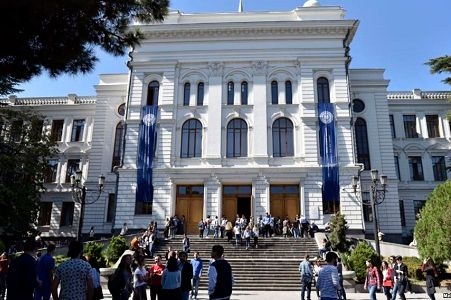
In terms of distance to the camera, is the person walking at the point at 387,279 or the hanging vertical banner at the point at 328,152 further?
the hanging vertical banner at the point at 328,152

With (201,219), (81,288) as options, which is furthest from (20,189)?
(81,288)

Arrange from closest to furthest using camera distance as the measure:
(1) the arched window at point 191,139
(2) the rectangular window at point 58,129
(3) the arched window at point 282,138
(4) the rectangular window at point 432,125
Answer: (3) the arched window at point 282,138 < (1) the arched window at point 191,139 < (4) the rectangular window at point 432,125 < (2) the rectangular window at point 58,129

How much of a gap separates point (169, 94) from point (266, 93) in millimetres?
7734

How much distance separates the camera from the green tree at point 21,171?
87.7 ft

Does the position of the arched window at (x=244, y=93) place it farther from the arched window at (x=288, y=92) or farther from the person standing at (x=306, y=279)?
the person standing at (x=306, y=279)

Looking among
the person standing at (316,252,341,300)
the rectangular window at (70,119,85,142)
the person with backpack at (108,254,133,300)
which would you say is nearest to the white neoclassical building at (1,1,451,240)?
the rectangular window at (70,119,85,142)

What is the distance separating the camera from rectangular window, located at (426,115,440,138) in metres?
38.3

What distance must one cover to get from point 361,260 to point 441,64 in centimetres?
1218

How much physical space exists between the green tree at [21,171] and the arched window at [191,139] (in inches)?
391

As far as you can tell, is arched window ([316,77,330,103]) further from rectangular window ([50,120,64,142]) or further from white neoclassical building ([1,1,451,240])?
rectangular window ([50,120,64,142])

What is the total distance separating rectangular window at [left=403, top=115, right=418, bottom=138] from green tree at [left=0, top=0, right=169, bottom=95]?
1344 inches

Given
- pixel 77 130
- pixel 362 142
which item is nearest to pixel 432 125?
pixel 362 142

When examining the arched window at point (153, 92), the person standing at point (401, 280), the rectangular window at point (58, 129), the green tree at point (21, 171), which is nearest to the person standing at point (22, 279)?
the person standing at point (401, 280)

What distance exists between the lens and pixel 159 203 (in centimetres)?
3025
